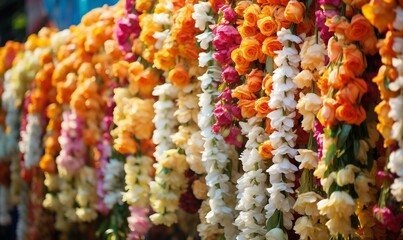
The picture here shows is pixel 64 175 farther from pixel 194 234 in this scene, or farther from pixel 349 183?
pixel 349 183

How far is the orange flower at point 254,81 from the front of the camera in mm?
3236

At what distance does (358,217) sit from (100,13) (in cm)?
256

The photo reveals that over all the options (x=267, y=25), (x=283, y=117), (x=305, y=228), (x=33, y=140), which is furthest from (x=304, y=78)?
(x=33, y=140)

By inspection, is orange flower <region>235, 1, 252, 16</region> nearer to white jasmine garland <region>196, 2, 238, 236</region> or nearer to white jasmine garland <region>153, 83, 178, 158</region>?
white jasmine garland <region>196, 2, 238, 236</region>

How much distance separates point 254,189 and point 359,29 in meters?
0.82

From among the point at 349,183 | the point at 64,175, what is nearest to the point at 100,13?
the point at 64,175

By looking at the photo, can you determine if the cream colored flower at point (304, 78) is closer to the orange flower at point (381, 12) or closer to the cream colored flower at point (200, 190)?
the orange flower at point (381, 12)

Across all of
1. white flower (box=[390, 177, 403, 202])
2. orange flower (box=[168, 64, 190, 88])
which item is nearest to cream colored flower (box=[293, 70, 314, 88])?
white flower (box=[390, 177, 403, 202])

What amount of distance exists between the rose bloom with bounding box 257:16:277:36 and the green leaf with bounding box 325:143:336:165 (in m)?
0.57

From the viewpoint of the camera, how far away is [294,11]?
3.02 m

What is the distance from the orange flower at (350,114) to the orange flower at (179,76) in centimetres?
113

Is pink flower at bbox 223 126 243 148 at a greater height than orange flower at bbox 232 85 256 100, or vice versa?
orange flower at bbox 232 85 256 100

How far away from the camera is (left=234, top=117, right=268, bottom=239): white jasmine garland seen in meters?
3.21

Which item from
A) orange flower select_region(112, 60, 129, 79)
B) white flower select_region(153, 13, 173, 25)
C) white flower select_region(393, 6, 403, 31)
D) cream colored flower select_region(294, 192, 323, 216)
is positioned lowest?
orange flower select_region(112, 60, 129, 79)
